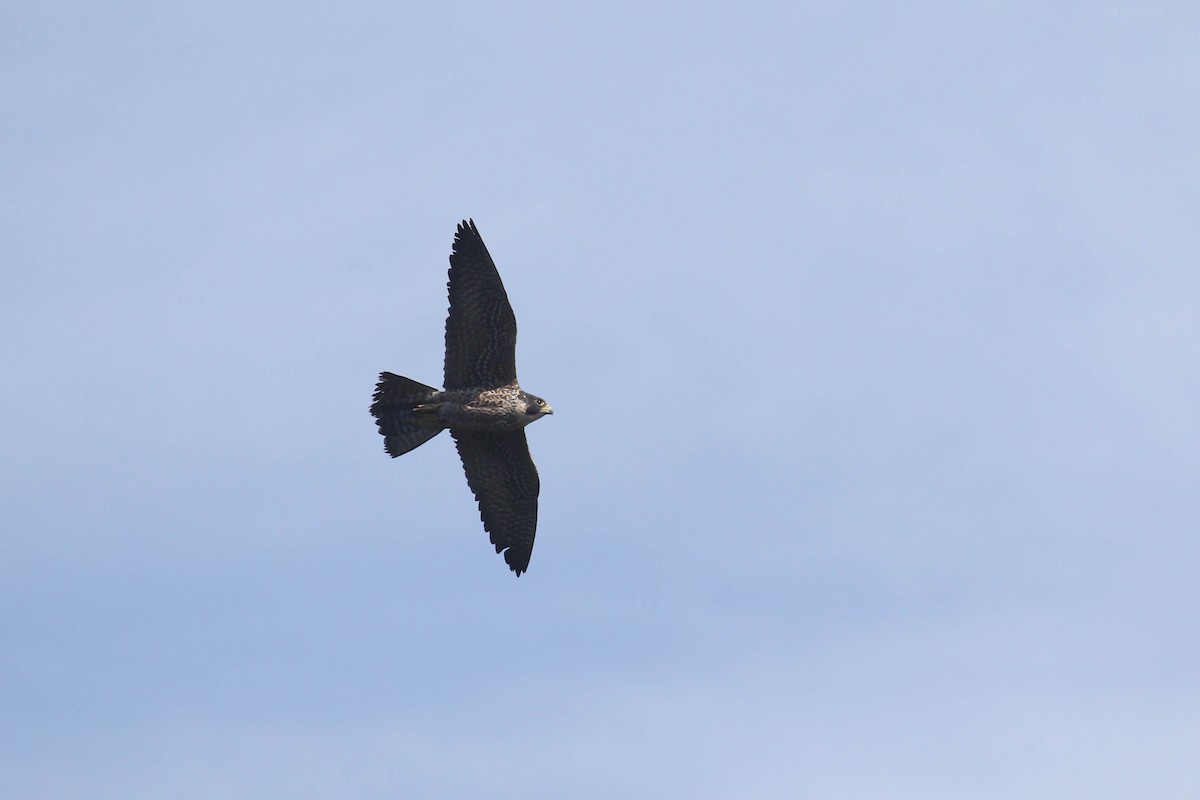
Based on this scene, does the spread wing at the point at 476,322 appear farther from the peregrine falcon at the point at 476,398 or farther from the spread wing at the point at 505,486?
the spread wing at the point at 505,486

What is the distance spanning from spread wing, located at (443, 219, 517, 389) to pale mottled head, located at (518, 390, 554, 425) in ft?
1.50

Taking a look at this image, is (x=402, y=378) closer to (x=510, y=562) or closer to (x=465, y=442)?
(x=465, y=442)

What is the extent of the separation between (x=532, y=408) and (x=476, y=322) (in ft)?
6.79

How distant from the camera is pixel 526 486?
37.2 m

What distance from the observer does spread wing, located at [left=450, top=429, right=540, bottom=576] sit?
37000 millimetres

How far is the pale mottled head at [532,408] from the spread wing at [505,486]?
1.82ft

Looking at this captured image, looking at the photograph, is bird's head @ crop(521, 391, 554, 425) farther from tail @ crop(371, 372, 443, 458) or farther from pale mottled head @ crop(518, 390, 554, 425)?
tail @ crop(371, 372, 443, 458)

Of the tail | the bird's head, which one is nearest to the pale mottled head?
the bird's head

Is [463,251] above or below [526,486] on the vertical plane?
above

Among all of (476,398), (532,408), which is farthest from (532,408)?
(476,398)

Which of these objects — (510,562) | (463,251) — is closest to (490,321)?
(463,251)

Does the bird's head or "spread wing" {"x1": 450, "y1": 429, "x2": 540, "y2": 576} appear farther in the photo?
"spread wing" {"x1": 450, "y1": 429, "x2": 540, "y2": 576}

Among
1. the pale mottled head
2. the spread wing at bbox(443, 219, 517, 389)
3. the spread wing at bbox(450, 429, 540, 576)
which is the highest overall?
the spread wing at bbox(443, 219, 517, 389)

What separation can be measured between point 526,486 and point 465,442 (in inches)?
57.0
